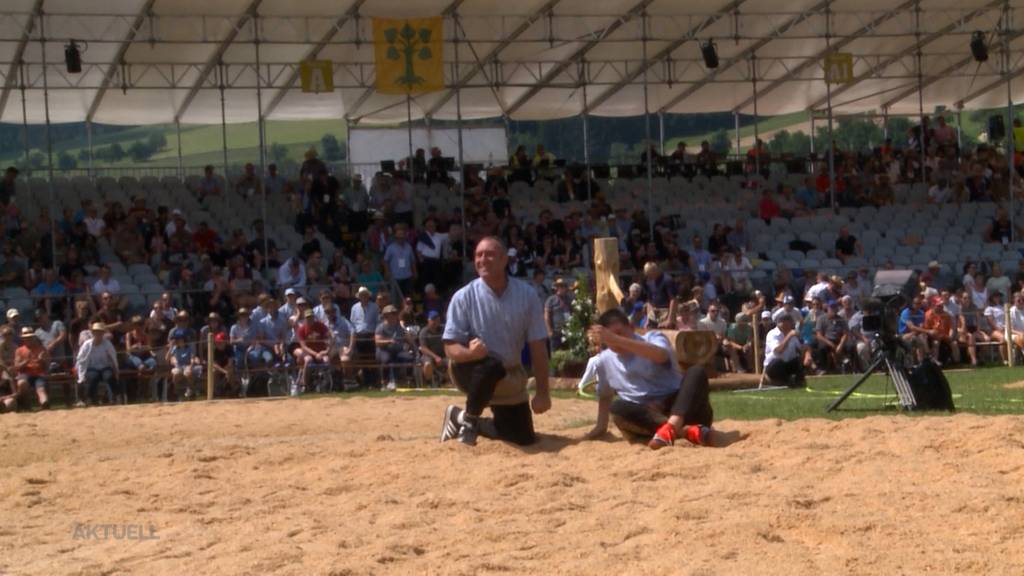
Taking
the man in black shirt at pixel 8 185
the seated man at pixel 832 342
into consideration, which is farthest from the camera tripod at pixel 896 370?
the man in black shirt at pixel 8 185

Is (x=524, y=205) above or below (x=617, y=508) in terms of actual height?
above

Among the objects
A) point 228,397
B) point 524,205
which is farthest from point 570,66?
point 228,397

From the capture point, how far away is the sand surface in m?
7.08

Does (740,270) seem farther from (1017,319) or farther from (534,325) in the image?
(534,325)

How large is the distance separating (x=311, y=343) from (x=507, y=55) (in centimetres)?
1043

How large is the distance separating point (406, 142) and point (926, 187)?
11.9 m

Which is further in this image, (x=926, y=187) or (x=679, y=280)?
(x=926, y=187)

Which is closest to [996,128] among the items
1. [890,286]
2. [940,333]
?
[940,333]

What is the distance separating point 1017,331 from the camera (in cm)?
2289

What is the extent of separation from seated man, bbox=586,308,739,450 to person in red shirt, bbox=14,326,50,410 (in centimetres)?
1072

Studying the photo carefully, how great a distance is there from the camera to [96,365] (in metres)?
19.7

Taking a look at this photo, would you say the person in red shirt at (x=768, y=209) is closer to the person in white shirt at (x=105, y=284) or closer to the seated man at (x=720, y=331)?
the seated man at (x=720, y=331)

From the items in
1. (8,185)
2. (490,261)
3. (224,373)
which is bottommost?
(224,373)

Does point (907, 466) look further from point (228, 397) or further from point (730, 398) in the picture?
point (228, 397)
